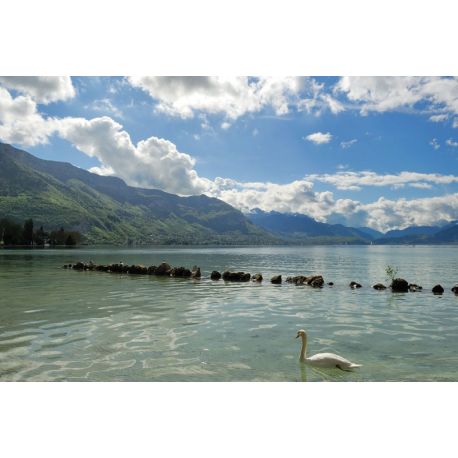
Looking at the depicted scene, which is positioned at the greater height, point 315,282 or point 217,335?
point 315,282

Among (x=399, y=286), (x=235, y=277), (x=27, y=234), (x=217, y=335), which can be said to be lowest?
(x=217, y=335)

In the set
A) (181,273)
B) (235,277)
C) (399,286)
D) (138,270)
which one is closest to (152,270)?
(138,270)

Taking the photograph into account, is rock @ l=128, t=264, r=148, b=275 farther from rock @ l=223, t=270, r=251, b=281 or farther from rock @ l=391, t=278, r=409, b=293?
rock @ l=391, t=278, r=409, b=293

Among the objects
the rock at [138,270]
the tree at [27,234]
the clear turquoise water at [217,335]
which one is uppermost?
the tree at [27,234]

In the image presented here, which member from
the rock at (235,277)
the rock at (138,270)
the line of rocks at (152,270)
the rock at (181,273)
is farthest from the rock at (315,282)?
the rock at (138,270)

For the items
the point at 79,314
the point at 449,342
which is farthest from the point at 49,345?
the point at 449,342

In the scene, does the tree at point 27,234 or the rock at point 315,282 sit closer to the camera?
the rock at point 315,282

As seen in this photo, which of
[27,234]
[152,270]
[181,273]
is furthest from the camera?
[27,234]

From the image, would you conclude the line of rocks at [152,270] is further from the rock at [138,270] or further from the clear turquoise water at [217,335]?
the clear turquoise water at [217,335]

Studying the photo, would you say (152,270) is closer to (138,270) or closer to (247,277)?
(138,270)

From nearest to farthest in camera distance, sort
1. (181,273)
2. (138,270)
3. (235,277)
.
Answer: (235,277) < (181,273) < (138,270)

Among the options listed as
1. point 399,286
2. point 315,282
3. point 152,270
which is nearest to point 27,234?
point 152,270

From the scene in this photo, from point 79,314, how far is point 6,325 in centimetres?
364

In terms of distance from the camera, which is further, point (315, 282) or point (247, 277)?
point (247, 277)
